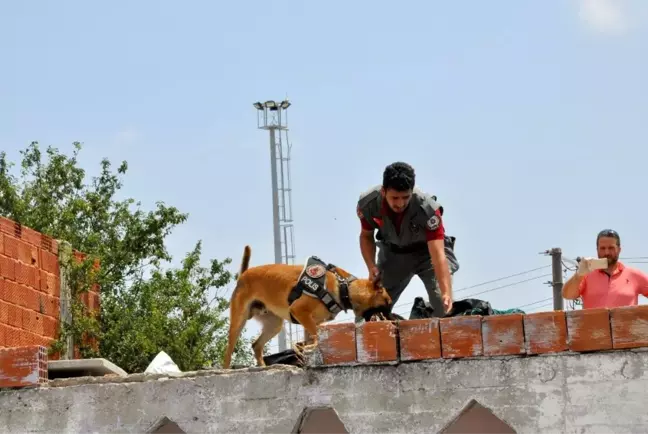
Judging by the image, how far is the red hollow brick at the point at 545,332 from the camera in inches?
260

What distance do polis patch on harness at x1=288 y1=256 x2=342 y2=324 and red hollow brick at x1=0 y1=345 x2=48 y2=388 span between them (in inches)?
100

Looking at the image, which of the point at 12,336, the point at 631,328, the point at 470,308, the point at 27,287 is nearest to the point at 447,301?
the point at 470,308

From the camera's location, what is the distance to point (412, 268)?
8969mm

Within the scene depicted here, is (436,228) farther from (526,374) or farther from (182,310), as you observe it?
(182,310)

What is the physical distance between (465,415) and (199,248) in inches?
470

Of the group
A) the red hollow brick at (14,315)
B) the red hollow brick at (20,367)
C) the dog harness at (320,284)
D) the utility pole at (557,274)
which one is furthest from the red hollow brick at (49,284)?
the utility pole at (557,274)

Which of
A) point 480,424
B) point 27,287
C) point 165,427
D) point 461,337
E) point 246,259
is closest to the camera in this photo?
point 461,337

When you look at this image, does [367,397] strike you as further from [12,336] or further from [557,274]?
[557,274]

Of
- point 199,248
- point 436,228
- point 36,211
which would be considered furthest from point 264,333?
point 36,211

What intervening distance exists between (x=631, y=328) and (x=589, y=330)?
0.21 m

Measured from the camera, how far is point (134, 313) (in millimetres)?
16891

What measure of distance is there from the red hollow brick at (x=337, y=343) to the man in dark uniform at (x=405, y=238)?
3.55 ft

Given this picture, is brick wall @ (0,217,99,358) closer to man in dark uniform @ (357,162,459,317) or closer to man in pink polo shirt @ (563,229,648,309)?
man in dark uniform @ (357,162,459,317)

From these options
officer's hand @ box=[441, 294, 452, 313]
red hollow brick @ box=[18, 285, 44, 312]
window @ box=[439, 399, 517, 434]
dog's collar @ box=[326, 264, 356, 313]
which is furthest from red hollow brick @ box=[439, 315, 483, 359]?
red hollow brick @ box=[18, 285, 44, 312]
